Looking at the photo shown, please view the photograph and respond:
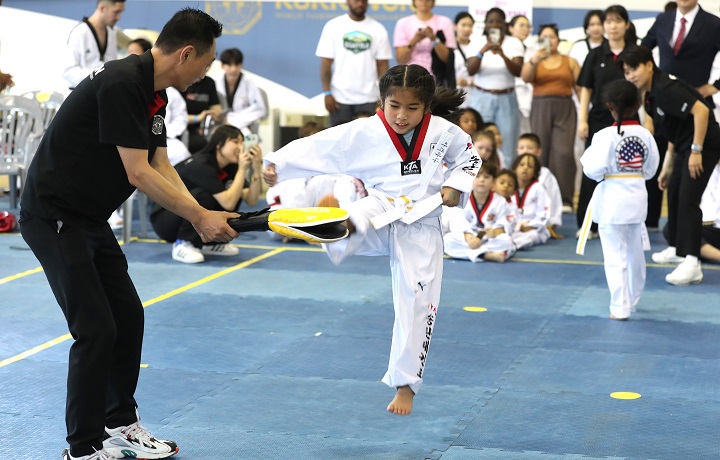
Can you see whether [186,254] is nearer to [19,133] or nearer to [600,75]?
[19,133]

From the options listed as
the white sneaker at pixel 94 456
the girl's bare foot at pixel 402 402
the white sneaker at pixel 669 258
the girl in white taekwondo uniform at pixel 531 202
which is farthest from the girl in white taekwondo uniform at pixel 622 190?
the white sneaker at pixel 94 456

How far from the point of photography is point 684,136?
7.23m

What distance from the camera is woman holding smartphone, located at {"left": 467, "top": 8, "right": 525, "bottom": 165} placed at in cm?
1030

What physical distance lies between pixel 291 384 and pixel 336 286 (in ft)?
7.85

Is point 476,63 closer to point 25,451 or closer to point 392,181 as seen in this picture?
point 392,181

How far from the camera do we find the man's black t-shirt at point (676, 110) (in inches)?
268

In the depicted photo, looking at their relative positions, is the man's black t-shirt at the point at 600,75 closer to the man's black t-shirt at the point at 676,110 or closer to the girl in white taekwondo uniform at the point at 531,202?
the girl in white taekwondo uniform at the point at 531,202


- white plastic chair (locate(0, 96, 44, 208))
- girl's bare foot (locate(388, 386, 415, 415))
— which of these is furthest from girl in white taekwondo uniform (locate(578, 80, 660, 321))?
white plastic chair (locate(0, 96, 44, 208))

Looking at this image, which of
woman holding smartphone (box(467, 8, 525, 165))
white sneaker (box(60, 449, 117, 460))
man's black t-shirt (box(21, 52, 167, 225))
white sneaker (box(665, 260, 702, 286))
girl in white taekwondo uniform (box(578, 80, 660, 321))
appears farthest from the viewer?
woman holding smartphone (box(467, 8, 525, 165))

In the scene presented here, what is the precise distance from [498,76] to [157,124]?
24.0 feet

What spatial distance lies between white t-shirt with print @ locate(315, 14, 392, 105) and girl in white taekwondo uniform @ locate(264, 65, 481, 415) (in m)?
5.75

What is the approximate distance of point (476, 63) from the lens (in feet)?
33.6

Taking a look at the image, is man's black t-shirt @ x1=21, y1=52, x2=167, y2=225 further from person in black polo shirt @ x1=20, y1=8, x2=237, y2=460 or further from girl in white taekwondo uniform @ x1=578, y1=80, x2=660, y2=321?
girl in white taekwondo uniform @ x1=578, y1=80, x2=660, y2=321

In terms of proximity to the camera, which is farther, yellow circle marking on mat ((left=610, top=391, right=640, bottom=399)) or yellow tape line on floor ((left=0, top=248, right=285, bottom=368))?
yellow tape line on floor ((left=0, top=248, right=285, bottom=368))
